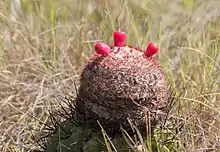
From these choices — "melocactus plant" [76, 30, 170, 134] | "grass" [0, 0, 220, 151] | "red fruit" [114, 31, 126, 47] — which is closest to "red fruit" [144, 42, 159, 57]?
"melocactus plant" [76, 30, 170, 134]

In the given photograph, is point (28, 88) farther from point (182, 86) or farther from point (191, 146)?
point (191, 146)

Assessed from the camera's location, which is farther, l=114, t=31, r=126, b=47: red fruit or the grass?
the grass

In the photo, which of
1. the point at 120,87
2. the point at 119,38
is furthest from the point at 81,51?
the point at 120,87

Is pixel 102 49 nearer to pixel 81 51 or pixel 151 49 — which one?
pixel 151 49

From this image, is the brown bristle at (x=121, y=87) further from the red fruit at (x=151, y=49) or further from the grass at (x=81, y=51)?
the grass at (x=81, y=51)

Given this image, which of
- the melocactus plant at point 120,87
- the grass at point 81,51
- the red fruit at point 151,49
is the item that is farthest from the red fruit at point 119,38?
the grass at point 81,51

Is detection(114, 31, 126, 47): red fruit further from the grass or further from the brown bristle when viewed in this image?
the grass
